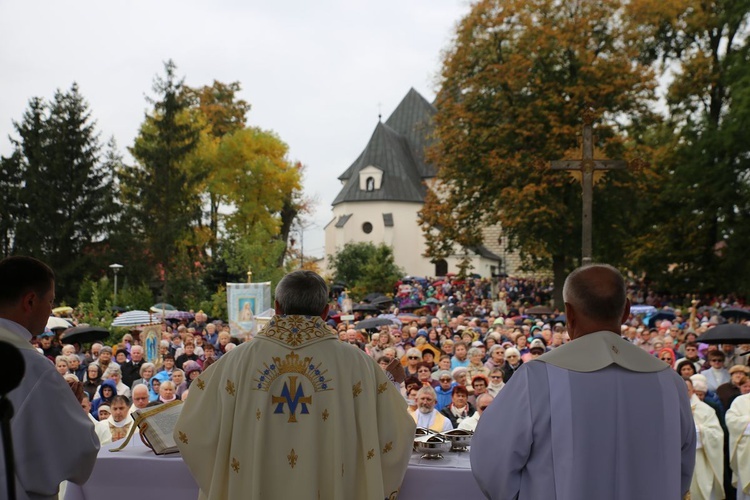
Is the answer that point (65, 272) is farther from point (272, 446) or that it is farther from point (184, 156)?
point (272, 446)

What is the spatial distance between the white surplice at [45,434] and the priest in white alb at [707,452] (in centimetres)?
696

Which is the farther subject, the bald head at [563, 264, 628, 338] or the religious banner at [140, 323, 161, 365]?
the religious banner at [140, 323, 161, 365]

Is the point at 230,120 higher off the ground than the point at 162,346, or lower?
higher

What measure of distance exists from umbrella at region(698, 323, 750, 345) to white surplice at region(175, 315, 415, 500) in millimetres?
10812

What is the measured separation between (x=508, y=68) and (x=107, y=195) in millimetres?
19931

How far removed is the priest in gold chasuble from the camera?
4.23 meters

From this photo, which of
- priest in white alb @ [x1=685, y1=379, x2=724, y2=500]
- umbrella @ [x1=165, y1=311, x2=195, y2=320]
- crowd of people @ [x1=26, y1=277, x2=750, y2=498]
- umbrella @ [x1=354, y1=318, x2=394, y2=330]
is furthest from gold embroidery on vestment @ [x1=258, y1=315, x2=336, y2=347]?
umbrella @ [x1=165, y1=311, x2=195, y2=320]

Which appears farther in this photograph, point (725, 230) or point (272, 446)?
point (725, 230)

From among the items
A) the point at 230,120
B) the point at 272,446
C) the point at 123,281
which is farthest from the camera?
the point at 230,120

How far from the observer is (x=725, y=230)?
113 feet

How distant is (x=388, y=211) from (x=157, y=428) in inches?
2635

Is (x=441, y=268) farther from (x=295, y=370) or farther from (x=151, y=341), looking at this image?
(x=295, y=370)

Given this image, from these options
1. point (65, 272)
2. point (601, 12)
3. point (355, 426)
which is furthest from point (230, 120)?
point (355, 426)

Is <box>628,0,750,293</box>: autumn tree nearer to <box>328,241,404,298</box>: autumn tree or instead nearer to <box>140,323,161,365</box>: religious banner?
<box>328,241,404,298</box>: autumn tree
